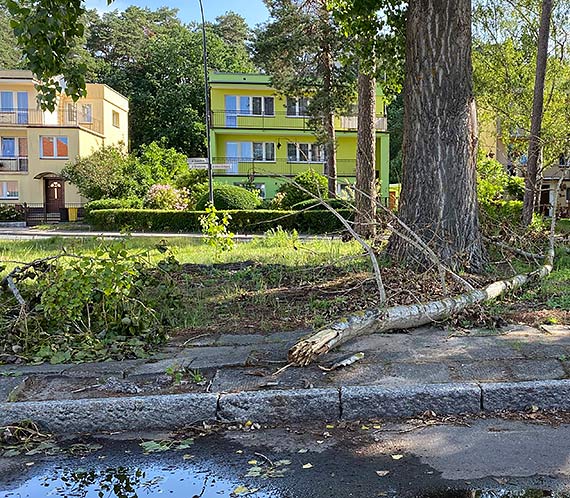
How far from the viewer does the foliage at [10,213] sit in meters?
36.9

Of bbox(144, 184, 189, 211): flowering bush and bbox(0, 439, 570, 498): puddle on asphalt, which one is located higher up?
bbox(144, 184, 189, 211): flowering bush

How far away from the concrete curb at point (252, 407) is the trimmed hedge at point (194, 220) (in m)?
21.8

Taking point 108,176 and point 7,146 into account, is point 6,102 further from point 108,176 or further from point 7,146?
point 108,176

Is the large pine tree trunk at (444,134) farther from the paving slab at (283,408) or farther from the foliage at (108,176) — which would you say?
the foliage at (108,176)

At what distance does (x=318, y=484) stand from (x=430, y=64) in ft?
21.3

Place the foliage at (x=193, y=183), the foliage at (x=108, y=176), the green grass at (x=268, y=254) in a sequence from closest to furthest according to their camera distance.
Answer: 1. the green grass at (x=268, y=254)
2. the foliage at (x=193, y=183)
3. the foliage at (x=108, y=176)

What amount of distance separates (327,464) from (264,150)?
4090 centimetres

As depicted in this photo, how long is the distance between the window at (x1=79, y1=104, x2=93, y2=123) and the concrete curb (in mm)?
42961

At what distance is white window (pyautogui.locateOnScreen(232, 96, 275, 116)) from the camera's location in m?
42.5

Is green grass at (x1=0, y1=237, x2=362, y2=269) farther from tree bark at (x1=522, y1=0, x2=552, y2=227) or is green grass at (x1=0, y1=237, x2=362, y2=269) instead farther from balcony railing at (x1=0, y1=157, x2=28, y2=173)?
balcony railing at (x1=0, y1=157, x2=28, y2=173)

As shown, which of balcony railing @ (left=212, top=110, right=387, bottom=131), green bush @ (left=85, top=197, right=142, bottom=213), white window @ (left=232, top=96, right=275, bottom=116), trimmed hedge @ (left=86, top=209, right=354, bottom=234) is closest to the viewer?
trimmed hedge @ (left=86, top=209, right=354, bottom=234)

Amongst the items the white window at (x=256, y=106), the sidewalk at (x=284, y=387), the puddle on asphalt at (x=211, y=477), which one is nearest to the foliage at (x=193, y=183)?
the white window at (x=256, y=106)

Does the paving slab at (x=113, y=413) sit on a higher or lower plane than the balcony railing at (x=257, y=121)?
lower

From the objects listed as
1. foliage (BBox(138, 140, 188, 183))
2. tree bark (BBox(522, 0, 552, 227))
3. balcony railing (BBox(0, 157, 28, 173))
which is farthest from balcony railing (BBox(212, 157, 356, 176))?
tree bark (BBox(522, 0, 552, 227))
